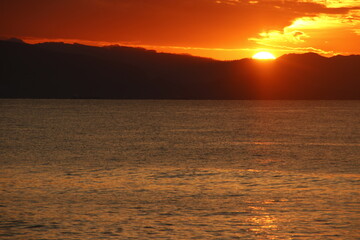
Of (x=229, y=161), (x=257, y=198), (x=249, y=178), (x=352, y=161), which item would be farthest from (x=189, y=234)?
(x=352, y=161)

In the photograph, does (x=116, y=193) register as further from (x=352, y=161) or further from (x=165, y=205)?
(x=352, y=161)

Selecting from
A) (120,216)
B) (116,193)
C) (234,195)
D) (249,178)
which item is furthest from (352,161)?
(120,216)

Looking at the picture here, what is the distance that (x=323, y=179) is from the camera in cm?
4122

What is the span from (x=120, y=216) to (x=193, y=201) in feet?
18.2

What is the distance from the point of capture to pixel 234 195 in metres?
34.1

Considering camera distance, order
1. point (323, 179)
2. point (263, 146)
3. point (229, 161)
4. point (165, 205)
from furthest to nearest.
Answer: point (263, 146), point (229, 161), point (323, 179), point (165, 205)

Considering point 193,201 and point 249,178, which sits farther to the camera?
point 249,178

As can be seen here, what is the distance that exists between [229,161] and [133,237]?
103ft

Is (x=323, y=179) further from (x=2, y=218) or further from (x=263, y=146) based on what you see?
(x=263, y=146)

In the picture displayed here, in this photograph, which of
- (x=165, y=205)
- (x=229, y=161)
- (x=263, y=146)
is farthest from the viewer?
(x=263, y=146)

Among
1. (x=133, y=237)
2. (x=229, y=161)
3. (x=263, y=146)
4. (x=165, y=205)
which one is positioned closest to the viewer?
(x=133, y=237)

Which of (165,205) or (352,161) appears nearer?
(165,205)

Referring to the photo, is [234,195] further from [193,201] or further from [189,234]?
[189,234]

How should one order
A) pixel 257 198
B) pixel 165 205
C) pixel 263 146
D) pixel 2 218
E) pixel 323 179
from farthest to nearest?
pixel 263 146 < pixel 323 179 < pixel 257 198 < pixel 165 205 < pixel 2 218
